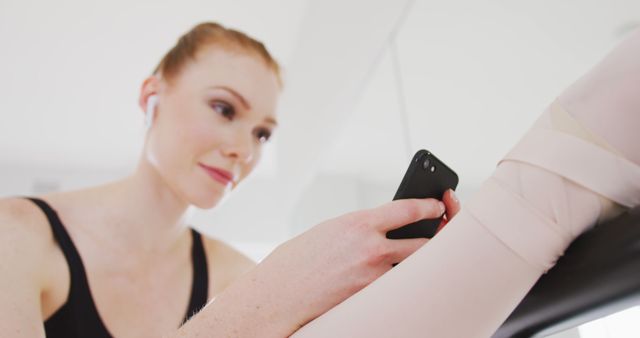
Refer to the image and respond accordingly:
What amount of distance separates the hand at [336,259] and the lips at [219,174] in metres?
0.44

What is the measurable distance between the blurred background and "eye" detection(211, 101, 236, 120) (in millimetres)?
336

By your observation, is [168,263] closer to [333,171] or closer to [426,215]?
[333,171]

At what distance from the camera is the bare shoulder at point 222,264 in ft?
2.89

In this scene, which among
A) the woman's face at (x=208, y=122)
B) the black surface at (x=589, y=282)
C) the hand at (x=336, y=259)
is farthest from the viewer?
the woman's face at (x=208, y=122)

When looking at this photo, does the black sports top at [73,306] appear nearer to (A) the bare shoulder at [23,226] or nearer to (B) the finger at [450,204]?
(A) the bare shoulder at [23,226]

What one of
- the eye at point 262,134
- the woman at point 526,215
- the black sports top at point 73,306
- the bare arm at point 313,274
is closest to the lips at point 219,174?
the eye at point 262,134

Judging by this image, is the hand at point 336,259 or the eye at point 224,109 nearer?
the hand at point 336,259

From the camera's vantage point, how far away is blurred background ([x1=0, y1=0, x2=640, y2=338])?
0.57 meters

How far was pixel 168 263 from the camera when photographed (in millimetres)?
853

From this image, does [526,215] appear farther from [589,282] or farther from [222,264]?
[222,264]

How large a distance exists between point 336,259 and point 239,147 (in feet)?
1.59

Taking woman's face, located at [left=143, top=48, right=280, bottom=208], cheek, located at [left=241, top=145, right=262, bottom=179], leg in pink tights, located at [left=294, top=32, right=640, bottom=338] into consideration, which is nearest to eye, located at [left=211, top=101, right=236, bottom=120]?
woman's face, located at [left=143, top=48, right=280, bottom=208]

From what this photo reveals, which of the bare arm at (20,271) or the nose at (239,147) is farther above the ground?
the nose at (239,147)

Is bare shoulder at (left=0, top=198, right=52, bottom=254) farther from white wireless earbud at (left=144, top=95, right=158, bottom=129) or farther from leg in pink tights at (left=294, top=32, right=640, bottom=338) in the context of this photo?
leg in pink tights at (left=294, top=32, right=640, bottom=338)
